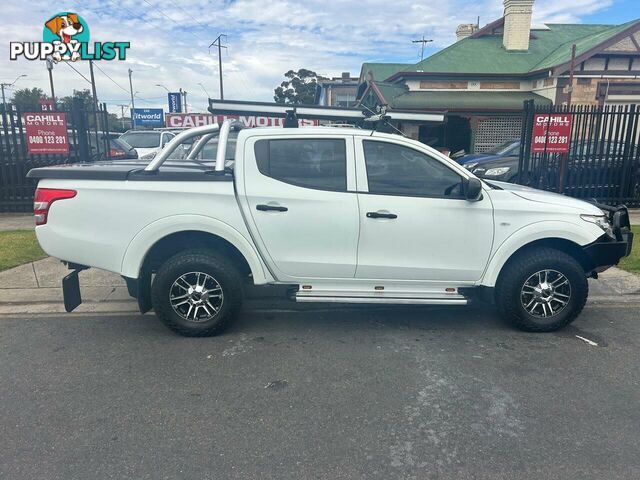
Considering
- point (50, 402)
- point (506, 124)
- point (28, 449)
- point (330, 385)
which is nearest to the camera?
point (28, 449)

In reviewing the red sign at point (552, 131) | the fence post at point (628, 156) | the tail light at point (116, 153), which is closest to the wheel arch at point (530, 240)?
the red sign at point (552, 131)

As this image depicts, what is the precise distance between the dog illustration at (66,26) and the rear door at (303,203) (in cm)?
1814

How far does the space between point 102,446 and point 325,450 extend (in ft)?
4.26

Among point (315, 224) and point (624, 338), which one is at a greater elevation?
point (315, 224)

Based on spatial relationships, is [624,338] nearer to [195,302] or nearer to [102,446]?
Answer: [195,302]

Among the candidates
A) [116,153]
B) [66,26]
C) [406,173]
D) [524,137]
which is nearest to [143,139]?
[116,153]

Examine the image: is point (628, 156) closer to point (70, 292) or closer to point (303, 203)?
point (303, 203)

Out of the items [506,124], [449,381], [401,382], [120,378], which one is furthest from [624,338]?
[506,124]

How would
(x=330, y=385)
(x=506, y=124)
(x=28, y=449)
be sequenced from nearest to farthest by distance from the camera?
(x=28, y=449) < (x=330, y=385) < (x=506, y=124)

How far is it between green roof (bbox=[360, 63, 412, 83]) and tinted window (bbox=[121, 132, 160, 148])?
15.1m

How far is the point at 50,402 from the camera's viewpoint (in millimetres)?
3311

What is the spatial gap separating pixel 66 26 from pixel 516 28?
64.9ft

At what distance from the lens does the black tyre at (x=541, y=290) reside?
14.3ft

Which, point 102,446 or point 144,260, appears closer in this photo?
point 102,446
